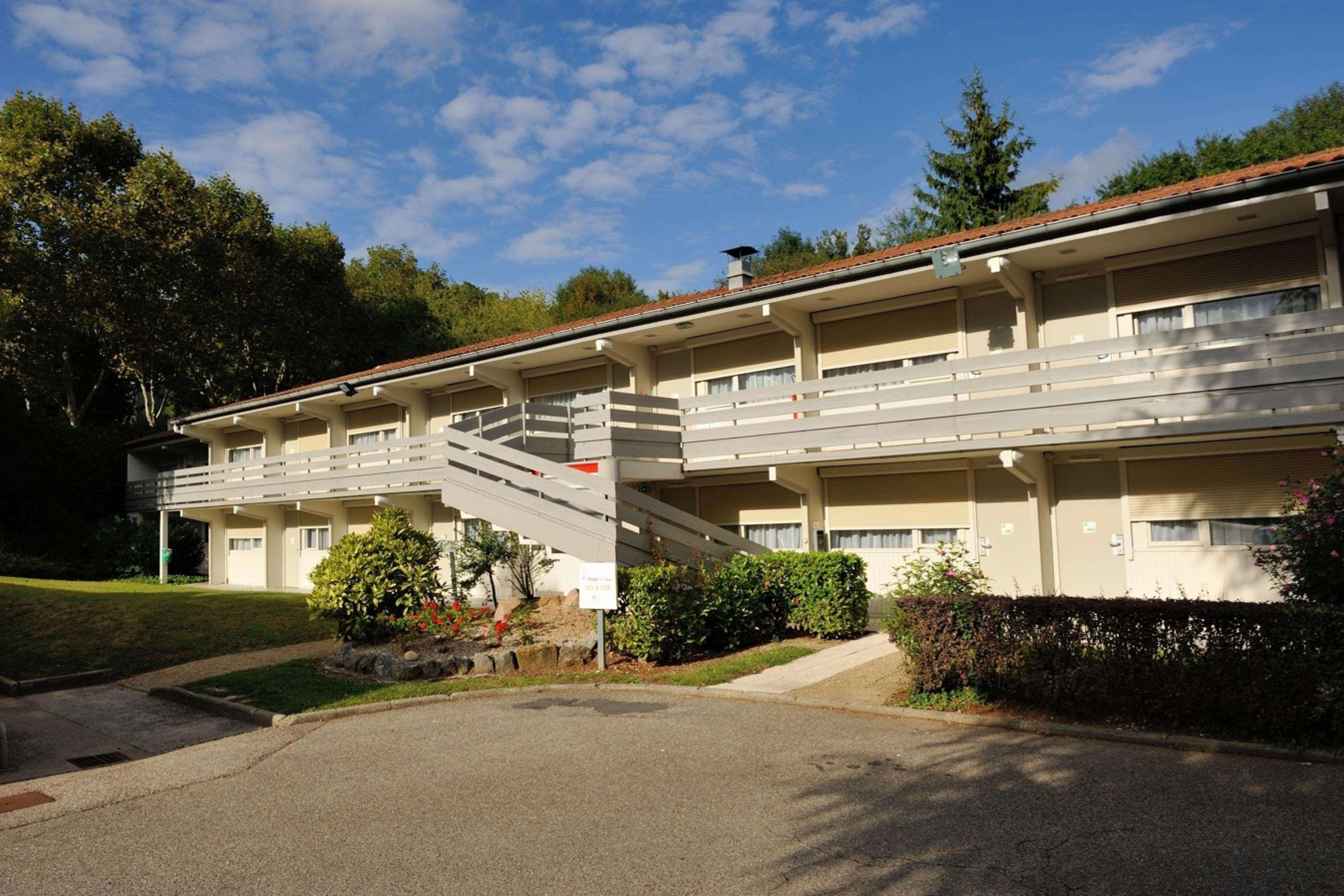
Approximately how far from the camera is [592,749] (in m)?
8.48

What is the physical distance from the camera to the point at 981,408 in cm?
1356

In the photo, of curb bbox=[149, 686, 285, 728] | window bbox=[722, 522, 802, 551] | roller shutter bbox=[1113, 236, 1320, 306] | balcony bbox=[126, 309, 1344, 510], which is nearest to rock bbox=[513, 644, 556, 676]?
curb bbox=[149, 686, 285, 728]

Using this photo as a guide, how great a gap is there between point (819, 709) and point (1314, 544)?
202 inches

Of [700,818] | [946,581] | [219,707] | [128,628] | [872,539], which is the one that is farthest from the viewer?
[128,628]

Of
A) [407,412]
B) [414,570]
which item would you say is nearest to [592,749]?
[414,570]

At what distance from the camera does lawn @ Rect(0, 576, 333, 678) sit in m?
15.6

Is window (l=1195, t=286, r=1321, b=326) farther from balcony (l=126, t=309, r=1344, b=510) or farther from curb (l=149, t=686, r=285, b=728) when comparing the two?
curb (l=149, t=686, r=285, b=728)

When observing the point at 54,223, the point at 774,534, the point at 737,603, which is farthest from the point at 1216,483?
the point at 54,223

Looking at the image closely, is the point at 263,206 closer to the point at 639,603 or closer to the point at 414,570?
the point at 414,570

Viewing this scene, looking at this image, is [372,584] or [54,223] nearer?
[372,584]

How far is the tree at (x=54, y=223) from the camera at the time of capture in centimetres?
3172

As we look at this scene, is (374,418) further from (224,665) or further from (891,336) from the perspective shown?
(891,336)

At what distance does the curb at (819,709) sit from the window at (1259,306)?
6571 millimetres

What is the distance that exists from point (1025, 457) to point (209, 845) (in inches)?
467
